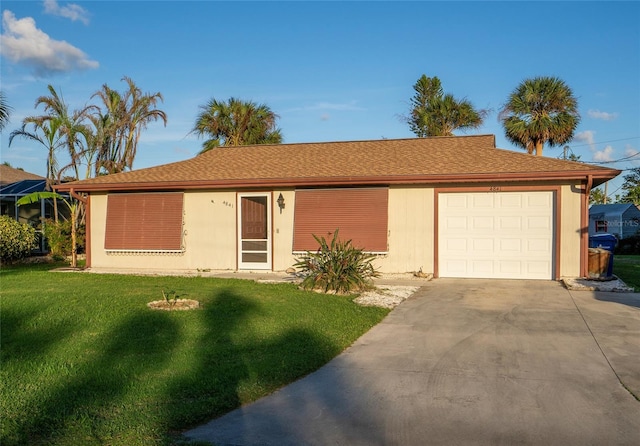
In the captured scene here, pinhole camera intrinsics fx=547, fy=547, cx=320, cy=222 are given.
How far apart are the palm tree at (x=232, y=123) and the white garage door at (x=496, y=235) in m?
13.7

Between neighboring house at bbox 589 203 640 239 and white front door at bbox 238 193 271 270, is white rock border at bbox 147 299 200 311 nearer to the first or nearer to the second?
white front door at bbox 238 193 271 270

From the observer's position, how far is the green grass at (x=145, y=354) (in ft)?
14.1

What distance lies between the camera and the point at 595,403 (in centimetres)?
479

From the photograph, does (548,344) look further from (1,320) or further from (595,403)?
(1,320)

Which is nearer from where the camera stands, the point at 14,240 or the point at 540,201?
the point at 540,201

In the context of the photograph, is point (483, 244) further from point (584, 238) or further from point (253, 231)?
point (253, 231)

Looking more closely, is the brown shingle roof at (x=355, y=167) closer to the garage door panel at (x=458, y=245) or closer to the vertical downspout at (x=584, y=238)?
the vertical downspout at (x=584, y=238)

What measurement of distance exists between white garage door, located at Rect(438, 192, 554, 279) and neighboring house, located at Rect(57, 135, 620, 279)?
0.08 ft

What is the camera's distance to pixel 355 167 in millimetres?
14758

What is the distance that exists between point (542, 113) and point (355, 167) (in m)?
14.1

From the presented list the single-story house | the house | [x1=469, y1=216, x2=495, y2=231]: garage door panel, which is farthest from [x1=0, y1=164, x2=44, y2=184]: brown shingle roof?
[x1=469, y1=216, x2=495, y2=231]: garage door panel

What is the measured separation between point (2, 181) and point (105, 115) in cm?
697

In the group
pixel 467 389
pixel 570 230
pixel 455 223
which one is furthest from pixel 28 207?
pixel 467 389

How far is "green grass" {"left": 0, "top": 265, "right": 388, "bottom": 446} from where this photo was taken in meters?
4.31
